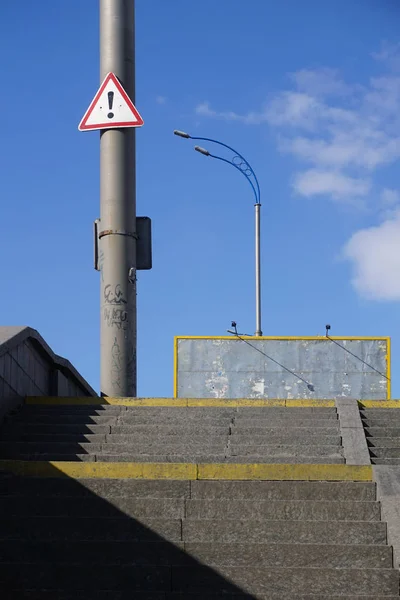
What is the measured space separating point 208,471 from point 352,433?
6.79 feet

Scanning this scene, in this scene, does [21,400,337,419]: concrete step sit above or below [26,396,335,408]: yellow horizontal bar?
below

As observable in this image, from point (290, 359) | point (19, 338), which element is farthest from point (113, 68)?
point (290, 359)

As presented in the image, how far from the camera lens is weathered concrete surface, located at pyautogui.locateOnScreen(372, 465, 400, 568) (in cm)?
938

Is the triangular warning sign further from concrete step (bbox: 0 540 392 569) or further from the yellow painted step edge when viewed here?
concrete step (bbox: 0 540 392 569)

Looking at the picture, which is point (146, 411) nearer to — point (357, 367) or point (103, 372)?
point (103, 372)

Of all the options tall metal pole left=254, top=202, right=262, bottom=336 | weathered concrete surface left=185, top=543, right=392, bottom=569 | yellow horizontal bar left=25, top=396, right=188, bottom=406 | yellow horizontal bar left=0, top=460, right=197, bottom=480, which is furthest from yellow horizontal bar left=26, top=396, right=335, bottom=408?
tall metal pole left=254, top=202, right=262, bottom=336

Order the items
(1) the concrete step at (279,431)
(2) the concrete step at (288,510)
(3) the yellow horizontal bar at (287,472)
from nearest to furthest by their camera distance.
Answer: (2) the concrete step at (288,510) → (3) the yellow horizontal bar at (287,472) → (1) the concrete step at (279,431)

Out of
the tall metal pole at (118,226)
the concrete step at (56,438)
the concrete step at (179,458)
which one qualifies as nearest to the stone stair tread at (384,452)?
the concrete step at (179,458)

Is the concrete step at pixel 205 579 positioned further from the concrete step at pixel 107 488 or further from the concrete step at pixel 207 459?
the concrete step at pixel 207 459

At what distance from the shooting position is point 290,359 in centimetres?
2377

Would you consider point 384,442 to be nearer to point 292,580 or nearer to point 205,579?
point 292,580

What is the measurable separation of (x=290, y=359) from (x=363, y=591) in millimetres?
14825

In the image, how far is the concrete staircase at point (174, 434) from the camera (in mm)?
11406

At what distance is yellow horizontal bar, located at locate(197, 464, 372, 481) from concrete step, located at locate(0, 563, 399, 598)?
1368 millimetres
